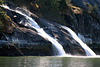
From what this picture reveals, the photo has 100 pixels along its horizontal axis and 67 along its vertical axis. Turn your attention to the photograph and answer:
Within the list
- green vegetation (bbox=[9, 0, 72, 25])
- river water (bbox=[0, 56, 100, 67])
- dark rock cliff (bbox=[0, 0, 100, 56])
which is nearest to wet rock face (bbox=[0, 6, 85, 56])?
dark rock cliff (bbox=[0, 0, 100, 56])

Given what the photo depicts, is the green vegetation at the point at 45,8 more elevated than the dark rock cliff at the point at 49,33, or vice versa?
the green vegetation at the point at 45,8

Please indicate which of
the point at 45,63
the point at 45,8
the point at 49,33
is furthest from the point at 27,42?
the point at 45,8

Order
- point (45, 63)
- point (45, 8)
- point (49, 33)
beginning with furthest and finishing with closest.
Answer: point (45, 8) < point (49, 33) < point (45, 63)

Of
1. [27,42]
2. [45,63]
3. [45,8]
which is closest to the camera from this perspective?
[45,63]

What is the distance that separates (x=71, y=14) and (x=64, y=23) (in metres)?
6.19

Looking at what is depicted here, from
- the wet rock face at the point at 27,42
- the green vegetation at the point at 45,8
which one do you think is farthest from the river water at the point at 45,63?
the green vegetation at the point at 45,8

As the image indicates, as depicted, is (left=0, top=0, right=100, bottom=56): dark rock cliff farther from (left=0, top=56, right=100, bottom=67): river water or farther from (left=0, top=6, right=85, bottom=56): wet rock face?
(left=0, top=56, right=100, bottom=67): river water

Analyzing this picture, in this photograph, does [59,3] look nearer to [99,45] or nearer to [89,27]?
[89,27]

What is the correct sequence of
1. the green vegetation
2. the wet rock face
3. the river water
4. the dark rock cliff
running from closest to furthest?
1. the river water
2. the wet rock face
3. the dark rock cliff
4. the green vegetation

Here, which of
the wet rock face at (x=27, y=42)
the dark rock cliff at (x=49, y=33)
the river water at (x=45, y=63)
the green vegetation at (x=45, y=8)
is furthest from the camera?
the green vegetation at (x=45, y=8)

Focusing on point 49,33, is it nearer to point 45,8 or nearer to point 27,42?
point 27,42

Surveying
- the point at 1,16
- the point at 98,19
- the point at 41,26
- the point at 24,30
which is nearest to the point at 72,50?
the point at 41,26

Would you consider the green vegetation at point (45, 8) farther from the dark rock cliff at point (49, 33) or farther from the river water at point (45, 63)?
the river water at point (45, 63)

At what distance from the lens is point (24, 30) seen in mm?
30703
